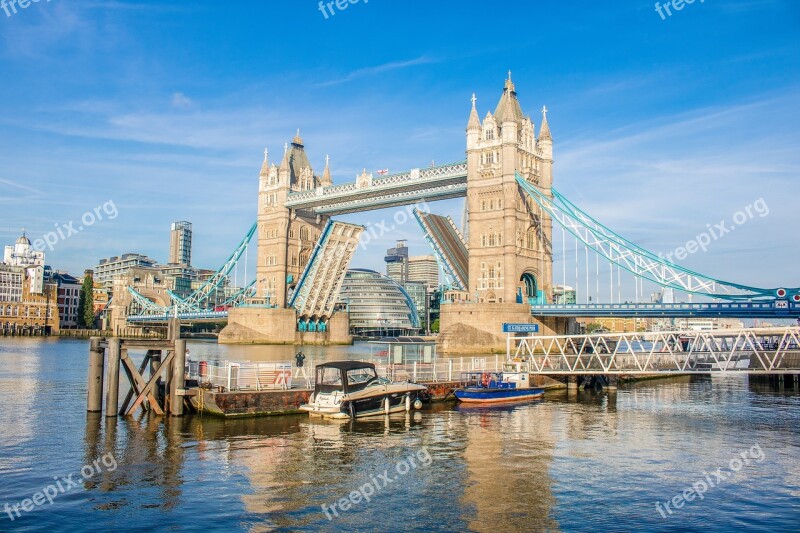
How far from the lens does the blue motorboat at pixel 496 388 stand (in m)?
35.6

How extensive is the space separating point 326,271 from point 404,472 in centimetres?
8229

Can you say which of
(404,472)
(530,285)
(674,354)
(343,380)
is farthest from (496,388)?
(530,285)

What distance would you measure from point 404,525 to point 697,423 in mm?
19806

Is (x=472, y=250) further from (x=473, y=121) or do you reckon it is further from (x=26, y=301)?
(x=26, y=301)

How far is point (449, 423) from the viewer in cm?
2956

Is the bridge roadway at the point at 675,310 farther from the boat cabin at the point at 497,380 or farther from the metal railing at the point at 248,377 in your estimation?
the boat cabin at the point at 497,380

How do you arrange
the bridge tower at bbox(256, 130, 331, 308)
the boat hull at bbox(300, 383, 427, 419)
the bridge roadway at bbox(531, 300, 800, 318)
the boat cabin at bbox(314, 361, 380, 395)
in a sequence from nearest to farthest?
the boat hull at bbox(300, 383, 427, 419), the boat cabin at bbox(314, 361, 380, 395), the bridge roadway at bbox(531, 300, 800, 318), the bridge tower at bbox(256, 130, 331, 308)

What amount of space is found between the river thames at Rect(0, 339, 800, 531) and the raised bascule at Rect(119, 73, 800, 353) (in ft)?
126

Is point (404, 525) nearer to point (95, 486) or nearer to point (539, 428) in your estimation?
point (95, 486)

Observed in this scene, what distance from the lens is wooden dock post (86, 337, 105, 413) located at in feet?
94.7

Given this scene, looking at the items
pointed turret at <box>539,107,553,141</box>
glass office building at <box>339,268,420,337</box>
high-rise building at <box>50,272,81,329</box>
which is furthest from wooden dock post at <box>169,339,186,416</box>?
high-rise building at <box>50,272,81,329</box>

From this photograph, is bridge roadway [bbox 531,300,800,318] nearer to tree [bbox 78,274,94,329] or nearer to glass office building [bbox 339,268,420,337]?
glass office building [bbox 339,268,420,337]

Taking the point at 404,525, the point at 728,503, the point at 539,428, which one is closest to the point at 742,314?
the point at 539,428

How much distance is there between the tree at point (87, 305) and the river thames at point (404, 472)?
126 m
